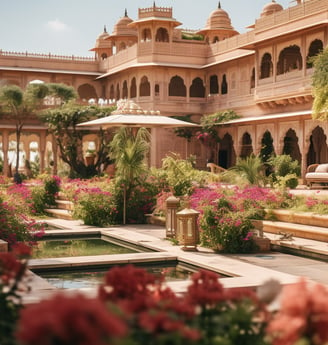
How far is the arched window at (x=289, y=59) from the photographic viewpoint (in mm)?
25234

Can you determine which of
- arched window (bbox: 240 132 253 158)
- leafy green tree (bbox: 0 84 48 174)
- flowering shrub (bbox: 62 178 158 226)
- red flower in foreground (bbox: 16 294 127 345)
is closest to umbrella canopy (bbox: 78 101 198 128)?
flowering shrub (bbox: 62 178 158 226)

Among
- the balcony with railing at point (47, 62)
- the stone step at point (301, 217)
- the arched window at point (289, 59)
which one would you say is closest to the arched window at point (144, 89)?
Result: the balcony with railing at point (47, 62)

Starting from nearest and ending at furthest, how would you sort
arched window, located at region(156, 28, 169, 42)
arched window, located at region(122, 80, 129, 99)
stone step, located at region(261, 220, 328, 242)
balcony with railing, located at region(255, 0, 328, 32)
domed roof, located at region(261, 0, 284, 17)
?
stone step, located at region(261, 220, 328, 242) → balcony with railing, located at region(255, 0, 328, 32) → arched window, located at region(122, 80, 129, 99) → arched window, located at region(156, 28, 169, 42) → domed roof, located at region(261, 0, 284, 17)

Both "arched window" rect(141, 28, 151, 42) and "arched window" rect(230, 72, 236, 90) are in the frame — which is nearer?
"arched window" rect(230, 72, 236, 90)

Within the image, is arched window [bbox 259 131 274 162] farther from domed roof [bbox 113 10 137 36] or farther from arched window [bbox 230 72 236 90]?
Result: domed roof [bbox 113 10 137 36]

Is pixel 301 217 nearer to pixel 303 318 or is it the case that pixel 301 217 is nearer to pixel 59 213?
pixel 59 213

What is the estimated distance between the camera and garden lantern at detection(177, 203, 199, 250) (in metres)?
9.41

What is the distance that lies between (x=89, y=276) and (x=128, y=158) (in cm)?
603

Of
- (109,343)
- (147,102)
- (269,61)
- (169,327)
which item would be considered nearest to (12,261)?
(169,327)

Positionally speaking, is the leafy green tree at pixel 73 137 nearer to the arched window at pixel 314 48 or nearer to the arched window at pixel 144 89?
the arched window at pixel 314 48

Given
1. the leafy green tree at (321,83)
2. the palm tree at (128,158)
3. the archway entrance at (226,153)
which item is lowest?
the palm tree at (128,158)

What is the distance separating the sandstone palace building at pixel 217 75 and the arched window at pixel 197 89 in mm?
58

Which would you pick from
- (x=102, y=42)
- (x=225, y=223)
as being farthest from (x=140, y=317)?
(x=102, y=42)

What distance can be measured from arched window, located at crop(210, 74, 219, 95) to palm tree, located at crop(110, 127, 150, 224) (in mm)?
17896
